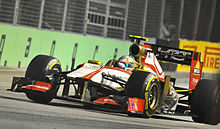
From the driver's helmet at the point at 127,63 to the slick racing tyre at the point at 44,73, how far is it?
119 centimetres

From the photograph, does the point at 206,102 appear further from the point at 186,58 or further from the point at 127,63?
the point at 127,63

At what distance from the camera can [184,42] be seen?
21.7m

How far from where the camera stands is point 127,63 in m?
9.28

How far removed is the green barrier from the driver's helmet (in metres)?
7.73

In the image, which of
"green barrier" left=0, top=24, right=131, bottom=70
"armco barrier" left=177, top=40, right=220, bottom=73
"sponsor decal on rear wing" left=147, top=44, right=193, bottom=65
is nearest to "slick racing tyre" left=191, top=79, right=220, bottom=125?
"sponsor decal on rear wing" left=147, top=44, right=193, bottom=65

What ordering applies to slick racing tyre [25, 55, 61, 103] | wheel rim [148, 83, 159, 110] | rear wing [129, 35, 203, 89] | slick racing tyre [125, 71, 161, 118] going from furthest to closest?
rear wing [129, 35, 203, 89]
slick racing tyre [25, 55, 61, 103]
wheel rim [148, 83, 159, 110]
slick racing tyre [125, 71, 161, 118]

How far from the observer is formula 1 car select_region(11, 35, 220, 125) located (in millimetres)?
8148

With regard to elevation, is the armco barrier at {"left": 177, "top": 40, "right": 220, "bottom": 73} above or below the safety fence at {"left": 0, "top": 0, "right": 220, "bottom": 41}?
below

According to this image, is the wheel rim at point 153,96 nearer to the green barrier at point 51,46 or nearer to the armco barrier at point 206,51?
the green barrier at point 51,46

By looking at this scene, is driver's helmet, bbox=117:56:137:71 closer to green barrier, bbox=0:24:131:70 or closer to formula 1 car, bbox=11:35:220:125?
formula 1 car, bbox=11:35:220:125

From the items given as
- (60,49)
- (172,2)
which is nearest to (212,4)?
(172,2)

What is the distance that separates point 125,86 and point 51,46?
9.91m

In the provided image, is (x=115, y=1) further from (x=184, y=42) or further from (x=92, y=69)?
(x=92, y=69)

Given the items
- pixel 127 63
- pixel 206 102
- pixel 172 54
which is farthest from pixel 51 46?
pixel 206 102
